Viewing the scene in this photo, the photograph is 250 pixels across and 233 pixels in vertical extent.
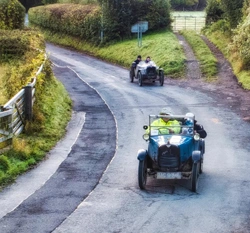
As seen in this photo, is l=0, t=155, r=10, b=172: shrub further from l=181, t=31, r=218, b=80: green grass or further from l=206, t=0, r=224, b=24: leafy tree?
l=206, t=0, r=224, b=24: leafy tree

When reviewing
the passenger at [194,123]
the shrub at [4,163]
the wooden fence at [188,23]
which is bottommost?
the wooden fence at [188,23]

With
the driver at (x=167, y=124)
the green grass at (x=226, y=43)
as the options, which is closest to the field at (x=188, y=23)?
the green grass at (x=226, y=43)

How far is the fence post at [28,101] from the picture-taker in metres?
18.7

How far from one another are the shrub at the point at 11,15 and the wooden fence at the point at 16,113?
24.0 metres

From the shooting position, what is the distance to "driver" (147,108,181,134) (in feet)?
47.4

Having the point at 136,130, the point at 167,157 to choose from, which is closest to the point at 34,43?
the point at 136,130

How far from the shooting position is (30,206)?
41.5ft

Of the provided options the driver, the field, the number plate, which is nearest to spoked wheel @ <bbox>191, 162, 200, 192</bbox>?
the number plate

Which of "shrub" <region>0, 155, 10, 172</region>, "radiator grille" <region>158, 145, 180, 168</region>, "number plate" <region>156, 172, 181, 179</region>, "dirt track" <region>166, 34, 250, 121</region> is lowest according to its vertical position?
"dirt track" <region>166, 34, 250, 121</region>

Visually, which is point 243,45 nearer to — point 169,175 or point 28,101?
point 28,101

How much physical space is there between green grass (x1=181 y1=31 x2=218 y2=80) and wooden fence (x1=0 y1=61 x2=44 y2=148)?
1560 centimetres

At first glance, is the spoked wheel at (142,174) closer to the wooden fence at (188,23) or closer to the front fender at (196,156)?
the front fender at (196,156)

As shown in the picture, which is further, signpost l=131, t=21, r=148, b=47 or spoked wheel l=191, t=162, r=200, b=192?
signpost l=131, t=21, r=148, b=47

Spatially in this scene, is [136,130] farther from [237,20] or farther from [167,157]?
[237,20]
